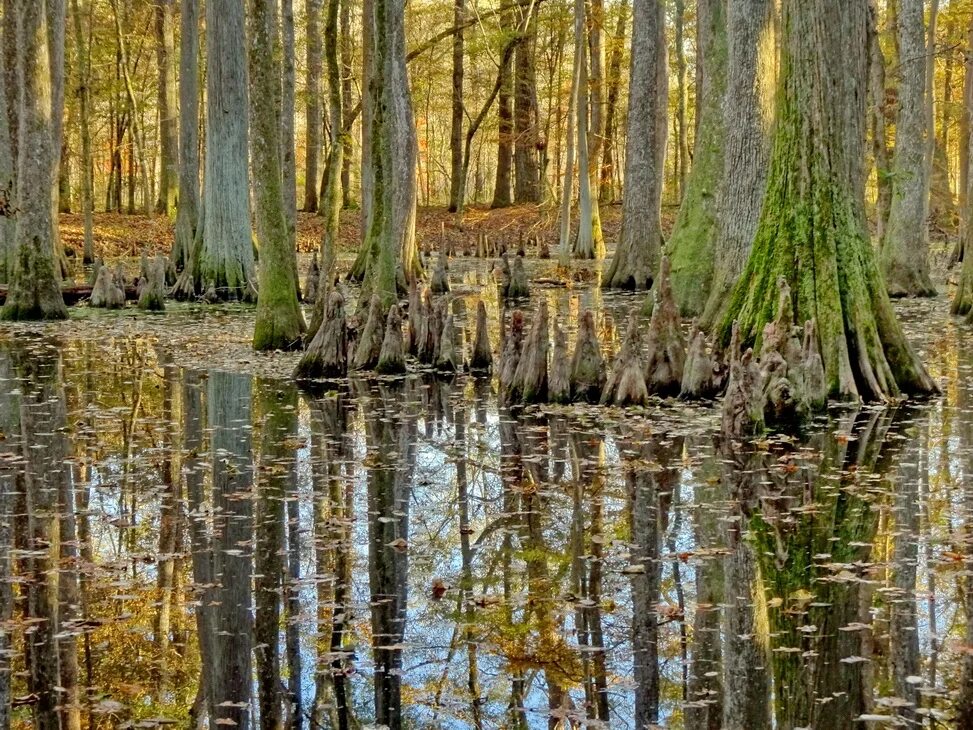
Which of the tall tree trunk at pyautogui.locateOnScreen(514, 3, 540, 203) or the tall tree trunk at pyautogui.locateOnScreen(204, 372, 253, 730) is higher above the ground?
the tall tree trunk at pyautogui.locateOnScreen(514, 3, 540, 203)

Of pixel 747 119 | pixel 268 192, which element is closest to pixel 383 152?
pixel 268 192

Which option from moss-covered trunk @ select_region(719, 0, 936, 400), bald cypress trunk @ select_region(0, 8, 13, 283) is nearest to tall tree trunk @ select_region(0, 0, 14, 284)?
bald cypress trunk @ select_region(0, 8, 13, 283)

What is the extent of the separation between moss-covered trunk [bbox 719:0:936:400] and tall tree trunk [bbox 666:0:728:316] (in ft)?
16.7

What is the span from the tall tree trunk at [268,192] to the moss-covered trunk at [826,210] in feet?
14.8

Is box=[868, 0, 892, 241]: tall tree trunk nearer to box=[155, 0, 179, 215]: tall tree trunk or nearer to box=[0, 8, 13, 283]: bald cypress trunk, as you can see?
box=[0, 8, 13, 283]: bald cypress trunk

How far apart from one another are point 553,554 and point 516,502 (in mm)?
921

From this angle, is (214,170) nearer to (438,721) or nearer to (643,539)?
(643,539)

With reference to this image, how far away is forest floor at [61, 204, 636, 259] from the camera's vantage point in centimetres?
3097

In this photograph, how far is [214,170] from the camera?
58.2 feet

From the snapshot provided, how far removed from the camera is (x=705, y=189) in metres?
14.6

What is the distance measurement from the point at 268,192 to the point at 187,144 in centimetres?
1118

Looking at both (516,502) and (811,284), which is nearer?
(516,502)

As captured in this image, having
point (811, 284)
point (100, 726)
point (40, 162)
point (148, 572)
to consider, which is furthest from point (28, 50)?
point (100, 726)

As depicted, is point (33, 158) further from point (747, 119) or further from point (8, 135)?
point (747, 119)
